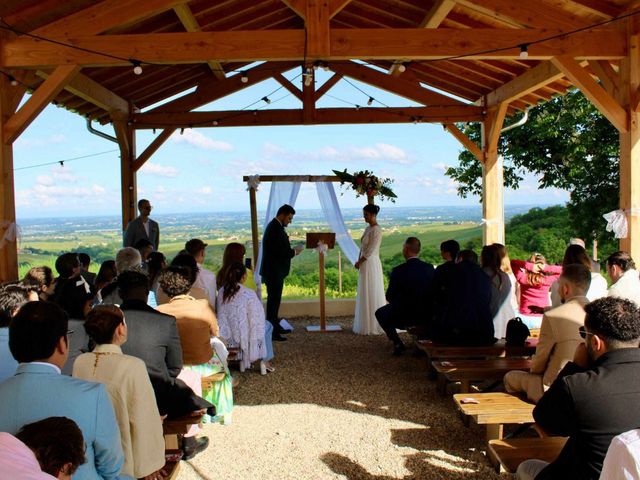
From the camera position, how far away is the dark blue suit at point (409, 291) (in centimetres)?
620

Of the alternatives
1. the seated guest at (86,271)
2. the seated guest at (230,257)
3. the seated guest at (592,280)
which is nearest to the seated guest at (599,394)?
the seated guest at (592,280)

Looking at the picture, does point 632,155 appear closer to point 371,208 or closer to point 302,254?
point 371,208

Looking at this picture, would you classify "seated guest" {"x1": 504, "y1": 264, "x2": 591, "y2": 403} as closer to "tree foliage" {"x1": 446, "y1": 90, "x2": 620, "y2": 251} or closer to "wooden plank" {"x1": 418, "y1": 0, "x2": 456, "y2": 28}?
"wooden plank" {"x1": 418, "y1": 0, "x2": 456, "y2": 28}

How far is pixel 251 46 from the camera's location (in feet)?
18.1

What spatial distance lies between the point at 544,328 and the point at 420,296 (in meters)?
2.80

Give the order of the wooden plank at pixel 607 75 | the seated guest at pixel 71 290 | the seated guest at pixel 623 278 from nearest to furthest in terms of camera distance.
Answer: the seated guest at pixel 71 290 < the seated guest at pixel 623 278 < the wooden plank at pixel 607 75

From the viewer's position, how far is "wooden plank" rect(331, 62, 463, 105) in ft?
30.7

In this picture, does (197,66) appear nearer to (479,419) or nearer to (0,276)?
(0,276)

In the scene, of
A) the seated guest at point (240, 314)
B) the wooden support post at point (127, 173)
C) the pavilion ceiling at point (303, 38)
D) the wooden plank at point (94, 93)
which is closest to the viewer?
the seated guest at point (240, 314)

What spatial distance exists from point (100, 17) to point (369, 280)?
4.06 meters

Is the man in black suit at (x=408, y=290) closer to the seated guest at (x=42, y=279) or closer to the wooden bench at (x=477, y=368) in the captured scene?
the wooden bench at (x=477, y=368)

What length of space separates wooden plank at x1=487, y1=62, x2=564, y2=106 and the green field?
7.87ft

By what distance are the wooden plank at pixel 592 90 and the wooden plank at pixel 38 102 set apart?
168 inches

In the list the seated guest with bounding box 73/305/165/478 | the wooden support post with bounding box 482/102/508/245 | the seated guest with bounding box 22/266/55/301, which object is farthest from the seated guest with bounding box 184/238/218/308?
the wooden support post with bounding box 482/102/508/245
